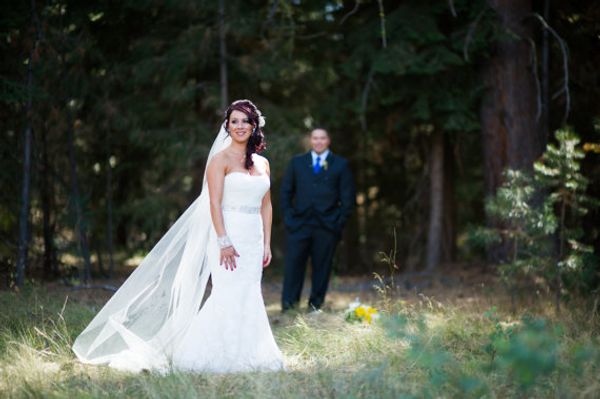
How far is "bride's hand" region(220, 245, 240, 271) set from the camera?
495 cm

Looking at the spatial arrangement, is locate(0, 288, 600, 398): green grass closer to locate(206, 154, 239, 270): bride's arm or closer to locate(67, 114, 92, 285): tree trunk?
locate(206, 154, 239, 270): bride's arm

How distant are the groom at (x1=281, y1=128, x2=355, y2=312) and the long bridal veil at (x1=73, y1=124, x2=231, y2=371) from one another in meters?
2.38

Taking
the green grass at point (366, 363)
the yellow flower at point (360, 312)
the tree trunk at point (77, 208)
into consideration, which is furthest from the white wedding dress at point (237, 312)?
the tree trunk at point (77, 208)

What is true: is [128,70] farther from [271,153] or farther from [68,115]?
[271,153]

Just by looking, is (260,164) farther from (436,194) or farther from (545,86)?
(436,194)

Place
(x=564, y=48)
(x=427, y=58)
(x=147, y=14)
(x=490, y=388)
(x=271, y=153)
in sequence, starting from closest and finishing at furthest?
1. (x=490, y=388)
2. (x=564, y=48)
3. (x=427, y=58)
4. (x=271, y=153)
5. (x=147, y=14)

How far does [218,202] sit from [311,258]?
3025 mm

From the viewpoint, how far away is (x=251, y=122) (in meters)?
5.17

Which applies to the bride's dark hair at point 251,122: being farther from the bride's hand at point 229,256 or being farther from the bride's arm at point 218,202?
the bride's hand at point 229,256

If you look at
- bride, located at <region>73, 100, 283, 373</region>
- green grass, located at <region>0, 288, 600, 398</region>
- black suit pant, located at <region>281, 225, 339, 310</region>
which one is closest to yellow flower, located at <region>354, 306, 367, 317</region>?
green grass, located at <region>0, 288, 600, 398</region>

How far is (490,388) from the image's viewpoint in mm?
4137

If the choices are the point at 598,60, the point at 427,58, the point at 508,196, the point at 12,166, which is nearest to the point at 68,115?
the point at 12,166

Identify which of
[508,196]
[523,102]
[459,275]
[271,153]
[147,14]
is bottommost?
[459,275]

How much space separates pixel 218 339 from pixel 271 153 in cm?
578
